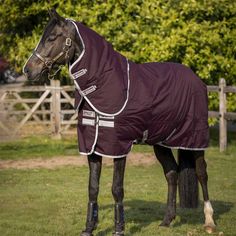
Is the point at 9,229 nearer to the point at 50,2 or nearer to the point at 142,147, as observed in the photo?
the point at 142,147

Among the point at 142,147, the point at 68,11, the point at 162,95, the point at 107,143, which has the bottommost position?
the point at 142,147

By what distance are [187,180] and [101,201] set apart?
172 centimetres

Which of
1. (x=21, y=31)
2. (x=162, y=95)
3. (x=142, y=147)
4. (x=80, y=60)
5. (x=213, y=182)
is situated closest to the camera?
(x=80, y=60)

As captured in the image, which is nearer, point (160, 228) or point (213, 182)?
point (160, 228)

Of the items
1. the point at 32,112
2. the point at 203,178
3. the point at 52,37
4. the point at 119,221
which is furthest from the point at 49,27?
the point at 32,112

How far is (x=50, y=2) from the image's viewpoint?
57.0ft

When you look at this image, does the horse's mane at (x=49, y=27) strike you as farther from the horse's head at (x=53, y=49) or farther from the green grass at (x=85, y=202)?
the green grass at (x=85, y=202)

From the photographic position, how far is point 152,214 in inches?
342

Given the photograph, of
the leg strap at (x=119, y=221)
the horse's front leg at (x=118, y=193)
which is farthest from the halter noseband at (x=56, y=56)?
the leg strap at (x=119, y=221)

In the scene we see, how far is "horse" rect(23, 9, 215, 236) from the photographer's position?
6.82 metres

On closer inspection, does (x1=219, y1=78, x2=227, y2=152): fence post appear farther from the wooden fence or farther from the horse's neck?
the horse's neck

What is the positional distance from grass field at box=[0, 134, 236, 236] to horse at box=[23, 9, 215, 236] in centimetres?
94

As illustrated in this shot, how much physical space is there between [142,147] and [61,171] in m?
3.89

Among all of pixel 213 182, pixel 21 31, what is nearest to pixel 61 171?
pixel 213 182
